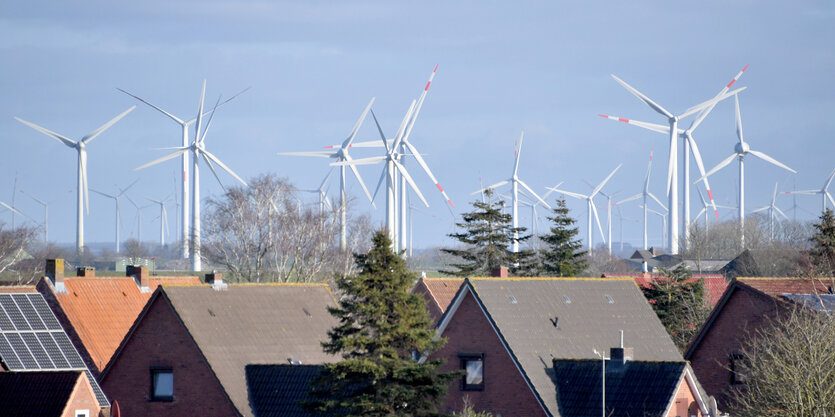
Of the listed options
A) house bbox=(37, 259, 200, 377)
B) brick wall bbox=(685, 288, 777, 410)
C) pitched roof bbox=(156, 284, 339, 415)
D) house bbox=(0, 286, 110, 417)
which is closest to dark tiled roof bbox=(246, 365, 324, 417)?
pitched roof bbox=(156, 284, 339, 415)

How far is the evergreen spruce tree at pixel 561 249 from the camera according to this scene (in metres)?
86.5

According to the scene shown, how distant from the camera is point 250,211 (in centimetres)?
11644

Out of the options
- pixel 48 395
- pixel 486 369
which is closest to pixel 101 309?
pixel 48 395

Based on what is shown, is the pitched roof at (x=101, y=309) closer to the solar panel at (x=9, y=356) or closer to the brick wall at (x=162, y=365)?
the solar panel at (x=9, y=356)

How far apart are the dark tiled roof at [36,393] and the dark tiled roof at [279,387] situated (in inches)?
249


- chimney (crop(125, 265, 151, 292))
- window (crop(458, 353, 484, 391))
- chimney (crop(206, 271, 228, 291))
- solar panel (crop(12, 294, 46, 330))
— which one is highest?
chimney (crop(206, 271, 228, 291))

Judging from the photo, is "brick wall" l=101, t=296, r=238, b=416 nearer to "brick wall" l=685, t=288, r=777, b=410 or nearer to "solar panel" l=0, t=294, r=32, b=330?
"solar panel" l=0, t=294, r=32, b=330

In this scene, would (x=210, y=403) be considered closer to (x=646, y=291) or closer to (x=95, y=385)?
(x=95, y=385)

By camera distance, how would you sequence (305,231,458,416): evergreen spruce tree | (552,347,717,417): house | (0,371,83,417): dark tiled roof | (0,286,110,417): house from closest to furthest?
1. (305,231,458,416): evergreen spruce tree
2. (552,347,717,417): house
3. (0,371,83,417): dark tiled roof
4. (0,286,110,417): house

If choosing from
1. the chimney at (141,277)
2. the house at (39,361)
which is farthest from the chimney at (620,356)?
the chimney at (141,277)

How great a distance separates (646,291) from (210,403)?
33.9 metres

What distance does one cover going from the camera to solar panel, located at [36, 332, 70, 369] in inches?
2114

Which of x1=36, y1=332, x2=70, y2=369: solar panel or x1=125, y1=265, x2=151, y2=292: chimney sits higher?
x1=125, y1=265, x2=151, y2=292: chimney

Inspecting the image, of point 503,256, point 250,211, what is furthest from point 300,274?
point 503,256
